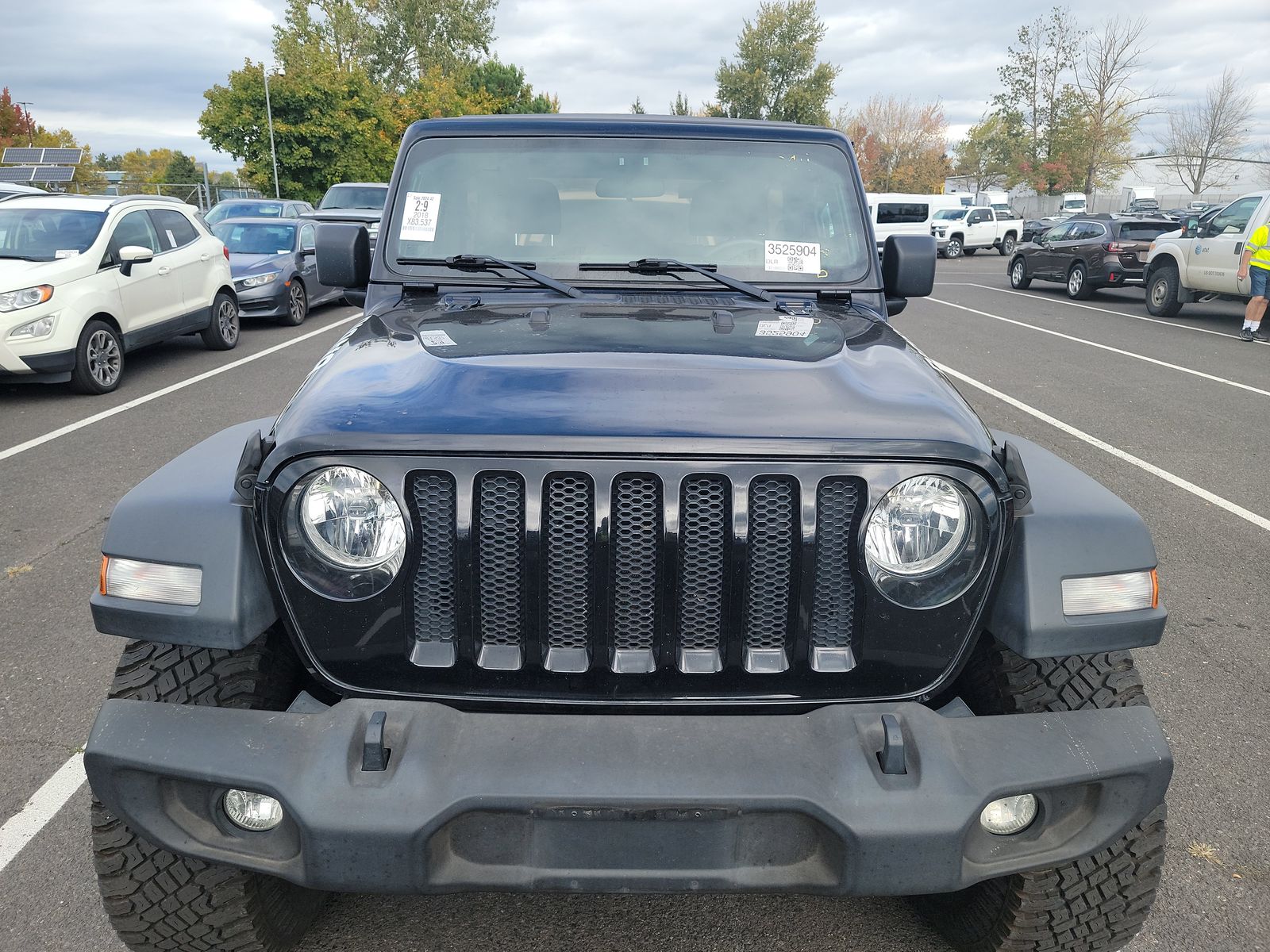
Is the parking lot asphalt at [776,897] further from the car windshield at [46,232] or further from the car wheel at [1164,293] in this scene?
the car wheel at [1164,293]

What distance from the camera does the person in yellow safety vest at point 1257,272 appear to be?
1227 cm

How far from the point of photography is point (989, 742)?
1.76 metres

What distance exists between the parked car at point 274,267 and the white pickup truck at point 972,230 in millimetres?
25549

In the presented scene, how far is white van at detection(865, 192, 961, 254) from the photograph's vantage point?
1251 inches

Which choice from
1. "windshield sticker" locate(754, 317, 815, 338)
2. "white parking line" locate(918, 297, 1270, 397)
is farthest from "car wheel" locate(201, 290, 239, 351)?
"white parking line" locate(918, 297, 1270, 397)

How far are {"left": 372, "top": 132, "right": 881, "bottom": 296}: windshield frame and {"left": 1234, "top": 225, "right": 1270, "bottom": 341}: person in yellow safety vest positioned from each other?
11.5 m

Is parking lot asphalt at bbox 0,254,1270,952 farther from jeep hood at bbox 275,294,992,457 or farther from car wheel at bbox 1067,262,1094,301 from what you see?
car wheel at bbox 1067,262,1094,301

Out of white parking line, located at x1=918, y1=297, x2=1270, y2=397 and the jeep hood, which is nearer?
the jeep hood

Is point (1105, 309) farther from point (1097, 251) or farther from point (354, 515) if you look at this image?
point (354, 515)

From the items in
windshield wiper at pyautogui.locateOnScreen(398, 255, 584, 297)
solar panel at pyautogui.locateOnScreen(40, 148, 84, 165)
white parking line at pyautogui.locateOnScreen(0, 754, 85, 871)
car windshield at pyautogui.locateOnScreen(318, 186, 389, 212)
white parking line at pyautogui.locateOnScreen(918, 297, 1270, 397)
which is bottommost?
white parking line at pyautogui.locateOnScreen(0, 754, 85, 871)

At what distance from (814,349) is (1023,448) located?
0.57 meters

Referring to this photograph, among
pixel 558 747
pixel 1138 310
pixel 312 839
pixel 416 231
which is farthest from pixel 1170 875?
pixel 1138 310

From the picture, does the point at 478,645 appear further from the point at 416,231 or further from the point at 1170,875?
the point at 1170,875

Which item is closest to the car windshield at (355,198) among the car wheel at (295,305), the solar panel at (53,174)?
the car wheel at (295,305)
